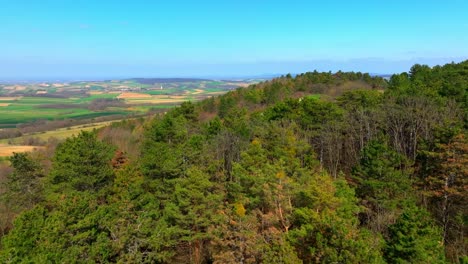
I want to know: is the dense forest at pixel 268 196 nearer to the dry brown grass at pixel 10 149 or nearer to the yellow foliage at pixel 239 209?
the yellow foliage at pixel 239 209

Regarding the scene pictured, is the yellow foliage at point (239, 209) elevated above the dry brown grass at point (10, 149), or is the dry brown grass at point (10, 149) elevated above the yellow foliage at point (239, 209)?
the yellow foliage at point (239, 209)

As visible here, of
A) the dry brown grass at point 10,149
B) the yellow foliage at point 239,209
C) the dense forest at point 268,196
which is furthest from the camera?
the dry brown grass at point 10,149

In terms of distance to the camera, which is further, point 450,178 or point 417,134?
point 417,134

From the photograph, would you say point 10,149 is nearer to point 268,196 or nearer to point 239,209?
point 239,209

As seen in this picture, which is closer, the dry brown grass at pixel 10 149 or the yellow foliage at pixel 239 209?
the yellow foliage at pixel 239 209

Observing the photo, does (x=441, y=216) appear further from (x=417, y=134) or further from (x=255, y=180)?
(x=255, y=180)

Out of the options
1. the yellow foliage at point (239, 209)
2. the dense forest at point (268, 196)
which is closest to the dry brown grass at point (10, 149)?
the dense forest at point (268, 196)

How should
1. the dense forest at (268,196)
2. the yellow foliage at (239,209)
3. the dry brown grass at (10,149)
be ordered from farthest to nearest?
the dry brown grass at (10,149), the yellow foliage at (239,209), the dense forest at (268,196)

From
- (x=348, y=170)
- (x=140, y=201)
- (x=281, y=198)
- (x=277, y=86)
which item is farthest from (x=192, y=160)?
(x=277, y=86)

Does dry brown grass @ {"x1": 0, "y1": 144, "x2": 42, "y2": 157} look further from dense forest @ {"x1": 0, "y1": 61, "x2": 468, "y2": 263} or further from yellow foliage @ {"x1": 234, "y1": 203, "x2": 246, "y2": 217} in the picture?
yellow foliage @ {"x1": 234, "y1": 203, "x2": 246, "y2": 217}

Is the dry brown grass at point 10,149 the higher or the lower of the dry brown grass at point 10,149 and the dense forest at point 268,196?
the lower
